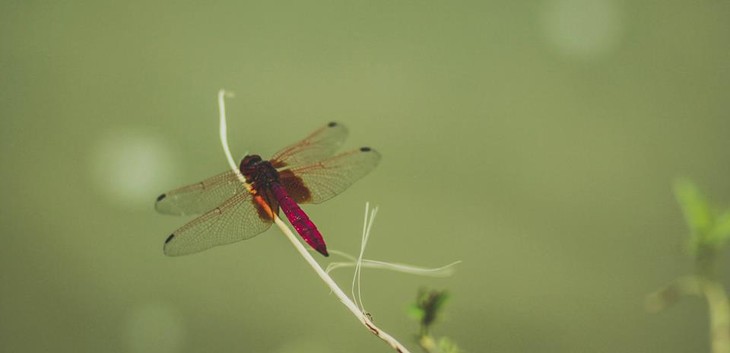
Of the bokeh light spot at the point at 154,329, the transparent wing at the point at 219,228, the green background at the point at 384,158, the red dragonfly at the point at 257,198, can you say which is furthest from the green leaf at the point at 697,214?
the bokeh light spot at the point at 154,329

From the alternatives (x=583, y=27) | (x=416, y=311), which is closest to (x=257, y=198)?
(x=416, y=311)

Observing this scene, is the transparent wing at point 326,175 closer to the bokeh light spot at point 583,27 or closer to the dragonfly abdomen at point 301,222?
the dragonfly abdomen at point 301,222

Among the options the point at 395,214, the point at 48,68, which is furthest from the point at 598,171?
the point at 48,68

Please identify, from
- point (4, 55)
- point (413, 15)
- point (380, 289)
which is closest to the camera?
point (380, 289)

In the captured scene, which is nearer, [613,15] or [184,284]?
[184,284]

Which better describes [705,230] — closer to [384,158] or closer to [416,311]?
[416,311]

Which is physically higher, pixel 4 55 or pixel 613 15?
pixel 4 55

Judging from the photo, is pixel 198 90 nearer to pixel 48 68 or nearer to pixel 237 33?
pixel 237 33

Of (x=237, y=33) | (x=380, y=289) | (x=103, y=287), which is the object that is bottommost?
(x=380, y=289)
